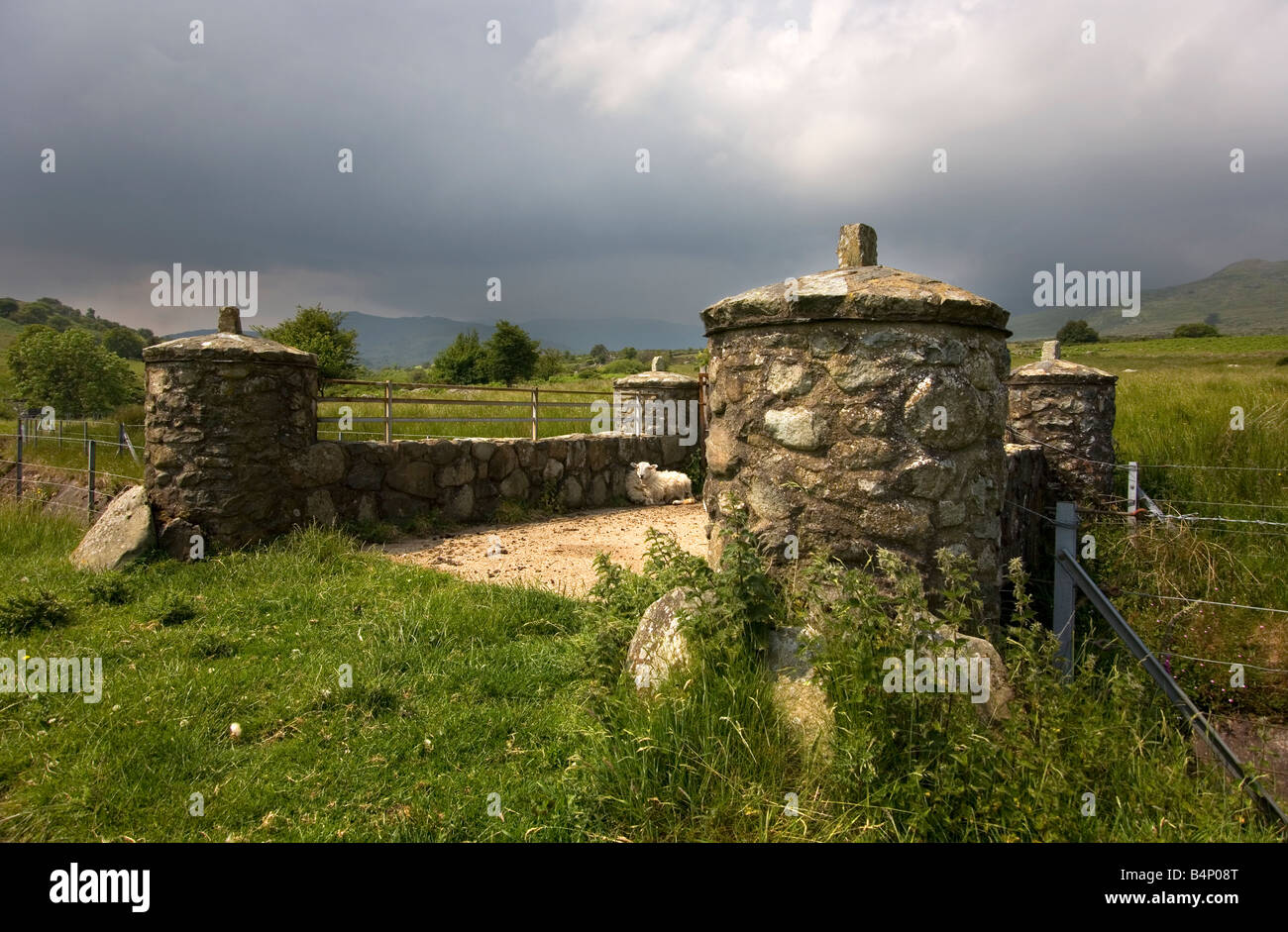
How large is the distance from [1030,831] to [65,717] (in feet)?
13.3

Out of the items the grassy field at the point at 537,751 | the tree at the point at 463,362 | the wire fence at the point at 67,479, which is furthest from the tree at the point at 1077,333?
the grassy field at the point at 537,751

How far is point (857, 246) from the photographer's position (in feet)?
11.7

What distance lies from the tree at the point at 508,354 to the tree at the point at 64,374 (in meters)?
18.7

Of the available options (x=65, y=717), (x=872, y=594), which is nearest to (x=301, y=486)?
(x=65, y=717)

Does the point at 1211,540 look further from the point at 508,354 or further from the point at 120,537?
the point at 508,354

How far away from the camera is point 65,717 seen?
3.31m

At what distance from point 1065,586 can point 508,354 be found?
3852 centimetres

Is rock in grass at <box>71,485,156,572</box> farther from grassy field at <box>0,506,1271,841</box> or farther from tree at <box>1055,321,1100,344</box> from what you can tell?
tree at <box>1055,321,1100,344</box>

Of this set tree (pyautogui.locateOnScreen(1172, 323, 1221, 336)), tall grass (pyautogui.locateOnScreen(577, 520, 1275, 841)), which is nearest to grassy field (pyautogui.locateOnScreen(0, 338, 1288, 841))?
tall grass (pyautogui.locateOnScreen(577, 520, 1275, 841))

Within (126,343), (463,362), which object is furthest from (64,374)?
(126,343)

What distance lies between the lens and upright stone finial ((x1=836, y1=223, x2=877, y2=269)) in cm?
356

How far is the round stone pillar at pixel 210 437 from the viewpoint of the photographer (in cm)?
604

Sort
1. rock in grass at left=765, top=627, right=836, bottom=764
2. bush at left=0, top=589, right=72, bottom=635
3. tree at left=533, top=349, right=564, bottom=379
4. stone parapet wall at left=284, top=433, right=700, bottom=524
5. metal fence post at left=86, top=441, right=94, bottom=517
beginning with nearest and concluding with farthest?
rock in grass at left=765, top=627, right=836, bottom=764
bush at left=0, top=589, right=72, bottom=635
stone parapet wall at left=284, top=433, right=700, bottom=524
metal fence post at left=86, top=441, right=94, bottom=517
tree at left=533, top=349, right=564, bottom=379

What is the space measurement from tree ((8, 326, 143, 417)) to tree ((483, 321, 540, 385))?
18.7 meters
